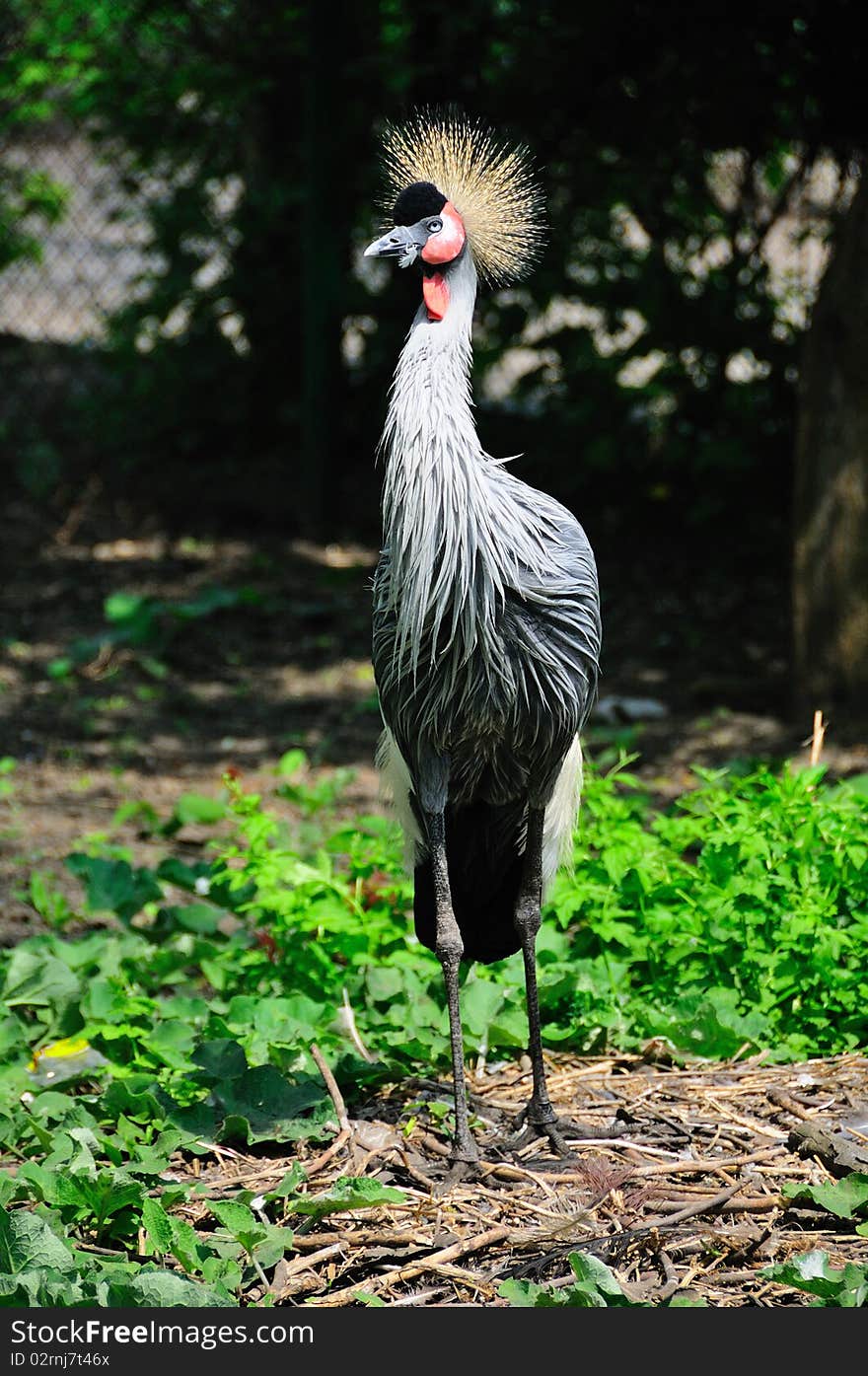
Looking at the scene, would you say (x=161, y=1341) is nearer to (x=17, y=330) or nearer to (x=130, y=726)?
(x=130, y=726)

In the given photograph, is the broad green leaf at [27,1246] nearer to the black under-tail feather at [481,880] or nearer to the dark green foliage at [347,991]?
the dark green foliage at [347,991]

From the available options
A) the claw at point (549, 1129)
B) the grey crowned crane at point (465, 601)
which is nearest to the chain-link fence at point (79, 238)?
the grey crowned crane at point (465, 601)

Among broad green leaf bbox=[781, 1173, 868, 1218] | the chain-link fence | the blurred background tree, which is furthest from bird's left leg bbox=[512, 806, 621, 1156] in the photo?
the chain-link fence

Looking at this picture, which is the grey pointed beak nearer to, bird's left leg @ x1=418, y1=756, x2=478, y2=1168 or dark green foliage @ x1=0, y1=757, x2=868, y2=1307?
bird's left leg @ x1=418, y1=756, x2=478, y2=1168

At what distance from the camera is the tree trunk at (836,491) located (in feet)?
21.5

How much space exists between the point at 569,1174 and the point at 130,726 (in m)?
4.00

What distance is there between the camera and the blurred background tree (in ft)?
26.6

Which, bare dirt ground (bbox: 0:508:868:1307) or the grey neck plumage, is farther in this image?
the grey neck plumage

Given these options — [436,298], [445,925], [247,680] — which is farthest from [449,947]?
[247,680]

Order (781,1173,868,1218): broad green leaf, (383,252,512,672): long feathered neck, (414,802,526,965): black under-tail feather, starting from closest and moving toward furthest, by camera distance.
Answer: (781,1173,868,1218): broad green leaf, (383,252,512,672): long feathered neck, (414,802,526,965): black under-tail feather

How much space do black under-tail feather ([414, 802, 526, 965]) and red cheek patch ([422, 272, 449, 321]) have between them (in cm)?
123

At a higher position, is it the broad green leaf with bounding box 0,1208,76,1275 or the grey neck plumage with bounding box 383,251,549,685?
the grey neck plumage with bounding box 383,251,549,685

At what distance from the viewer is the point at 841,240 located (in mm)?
6734

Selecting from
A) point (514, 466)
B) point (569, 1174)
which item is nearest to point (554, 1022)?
point (569, 1174)
